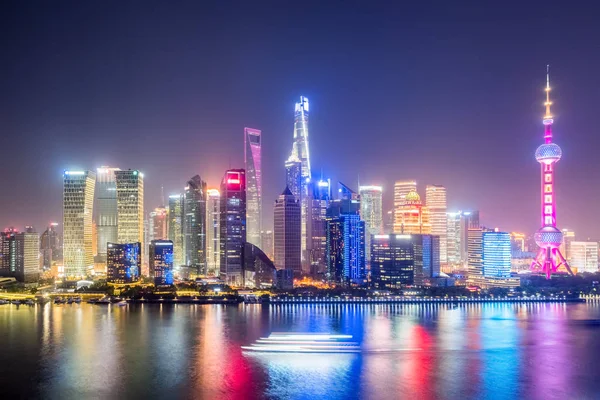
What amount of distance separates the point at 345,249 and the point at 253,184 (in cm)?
2247

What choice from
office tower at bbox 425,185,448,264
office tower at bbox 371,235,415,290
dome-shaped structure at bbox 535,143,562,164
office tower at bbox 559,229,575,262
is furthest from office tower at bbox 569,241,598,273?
office tower at bbox 371,235,415,290

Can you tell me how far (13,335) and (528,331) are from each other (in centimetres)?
1921

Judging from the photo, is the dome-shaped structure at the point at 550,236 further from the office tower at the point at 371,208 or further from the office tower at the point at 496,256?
the office tower at the point at 371,208

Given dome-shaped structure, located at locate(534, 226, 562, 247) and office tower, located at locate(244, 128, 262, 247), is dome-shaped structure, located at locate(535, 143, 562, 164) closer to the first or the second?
dome-shaped structure, located at locate(534, 226, 562, 247)

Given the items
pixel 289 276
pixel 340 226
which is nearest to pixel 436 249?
pixel 340 226

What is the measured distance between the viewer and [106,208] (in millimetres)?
52250

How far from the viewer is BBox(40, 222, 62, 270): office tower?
54825 millimetres

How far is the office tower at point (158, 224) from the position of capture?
6244 cm

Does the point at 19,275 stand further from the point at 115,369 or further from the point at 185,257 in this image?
the point at 115,369

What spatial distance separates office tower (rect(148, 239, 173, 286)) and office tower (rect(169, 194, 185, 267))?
12343 mm

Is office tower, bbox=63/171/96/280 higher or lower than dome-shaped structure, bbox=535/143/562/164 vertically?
lower

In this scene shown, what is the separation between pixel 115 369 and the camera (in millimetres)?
15383

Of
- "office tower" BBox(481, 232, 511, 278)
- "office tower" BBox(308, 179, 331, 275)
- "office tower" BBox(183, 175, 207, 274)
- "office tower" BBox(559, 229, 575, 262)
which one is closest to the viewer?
"office tower" BBox(481, 232, 511, 278)

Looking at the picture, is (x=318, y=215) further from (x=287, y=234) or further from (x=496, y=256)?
(x=496, y=256)
